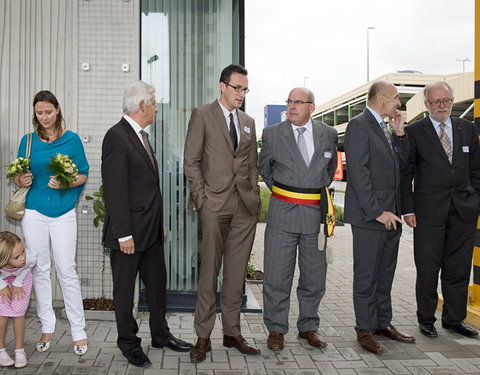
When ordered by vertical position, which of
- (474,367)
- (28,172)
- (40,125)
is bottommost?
(474,367)

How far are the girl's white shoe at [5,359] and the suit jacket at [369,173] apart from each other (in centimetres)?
263

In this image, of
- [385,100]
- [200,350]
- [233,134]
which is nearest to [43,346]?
[200,350]

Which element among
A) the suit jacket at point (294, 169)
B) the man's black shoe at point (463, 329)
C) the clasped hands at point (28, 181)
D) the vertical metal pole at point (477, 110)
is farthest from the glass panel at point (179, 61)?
the man's black shoe at point (463, 329)

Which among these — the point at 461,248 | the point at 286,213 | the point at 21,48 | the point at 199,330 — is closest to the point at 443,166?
the point at 461,248

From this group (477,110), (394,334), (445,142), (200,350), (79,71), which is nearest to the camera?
(200,350)

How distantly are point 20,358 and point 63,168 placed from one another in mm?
1311

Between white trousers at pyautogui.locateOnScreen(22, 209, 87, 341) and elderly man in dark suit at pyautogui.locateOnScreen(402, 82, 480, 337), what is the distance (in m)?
2.68

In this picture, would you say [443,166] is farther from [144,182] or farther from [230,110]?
[144,182]

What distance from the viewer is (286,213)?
4.05 m

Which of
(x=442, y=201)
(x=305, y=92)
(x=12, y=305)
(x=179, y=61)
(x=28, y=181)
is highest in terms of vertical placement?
(x=179, y=61)

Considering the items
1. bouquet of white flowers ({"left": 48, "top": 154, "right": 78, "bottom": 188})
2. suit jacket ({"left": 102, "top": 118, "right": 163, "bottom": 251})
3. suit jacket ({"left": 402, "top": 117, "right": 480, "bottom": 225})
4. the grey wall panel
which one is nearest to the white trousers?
bouquet of white flowers ({"left": 48, "top": 154, "right": 78, "bottom": 188})

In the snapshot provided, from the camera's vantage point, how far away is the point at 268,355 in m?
3.89

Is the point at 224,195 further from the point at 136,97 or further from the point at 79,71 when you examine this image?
the point at 79,71

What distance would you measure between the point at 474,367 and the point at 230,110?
8.15 ft
